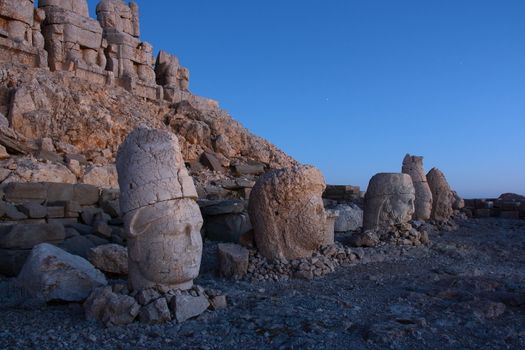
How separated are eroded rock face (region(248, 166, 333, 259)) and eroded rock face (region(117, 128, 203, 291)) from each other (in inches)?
90.7

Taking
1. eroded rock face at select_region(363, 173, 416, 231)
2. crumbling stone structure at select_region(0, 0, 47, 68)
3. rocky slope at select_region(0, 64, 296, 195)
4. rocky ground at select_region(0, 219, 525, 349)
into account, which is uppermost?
crumbling stone structure at select_region(0, 0, 47, 68)

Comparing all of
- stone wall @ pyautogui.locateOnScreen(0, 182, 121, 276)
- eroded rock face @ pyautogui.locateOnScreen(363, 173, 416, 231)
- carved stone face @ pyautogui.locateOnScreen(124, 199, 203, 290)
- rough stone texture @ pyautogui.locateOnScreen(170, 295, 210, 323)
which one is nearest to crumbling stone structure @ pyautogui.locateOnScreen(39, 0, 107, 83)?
stone wall @ pyautogui.locateOnScreen(0, 182, 121, 276)

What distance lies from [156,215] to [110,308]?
98cm

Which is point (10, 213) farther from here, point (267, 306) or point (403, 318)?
point (403, 318)

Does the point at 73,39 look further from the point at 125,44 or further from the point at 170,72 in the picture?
the point at 170,72

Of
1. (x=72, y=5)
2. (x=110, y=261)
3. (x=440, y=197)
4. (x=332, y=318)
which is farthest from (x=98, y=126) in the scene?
(x=332, y=318)

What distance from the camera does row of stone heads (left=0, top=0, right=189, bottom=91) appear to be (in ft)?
56.2

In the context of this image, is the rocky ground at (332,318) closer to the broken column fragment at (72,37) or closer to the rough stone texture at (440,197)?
the rough stone texture at (440,197)

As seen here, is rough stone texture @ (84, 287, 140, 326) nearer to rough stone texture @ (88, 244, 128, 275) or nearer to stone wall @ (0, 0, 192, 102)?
rough stone texture @ (88, 244, 128, 275)

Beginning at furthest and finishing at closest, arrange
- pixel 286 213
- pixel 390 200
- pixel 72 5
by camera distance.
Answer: pixel 72 5 < pixel 390 200 < pixel 286 213

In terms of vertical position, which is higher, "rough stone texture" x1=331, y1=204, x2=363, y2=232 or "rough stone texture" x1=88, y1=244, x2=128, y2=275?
"rough stone texture" x1=331, y1=204, x2=363, y2=232

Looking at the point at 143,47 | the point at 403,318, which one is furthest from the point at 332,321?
the point at 143,47

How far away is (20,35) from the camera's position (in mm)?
17078

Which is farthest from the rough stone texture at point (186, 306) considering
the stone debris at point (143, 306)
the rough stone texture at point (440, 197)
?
the rough stone texture at point (440, 197)
